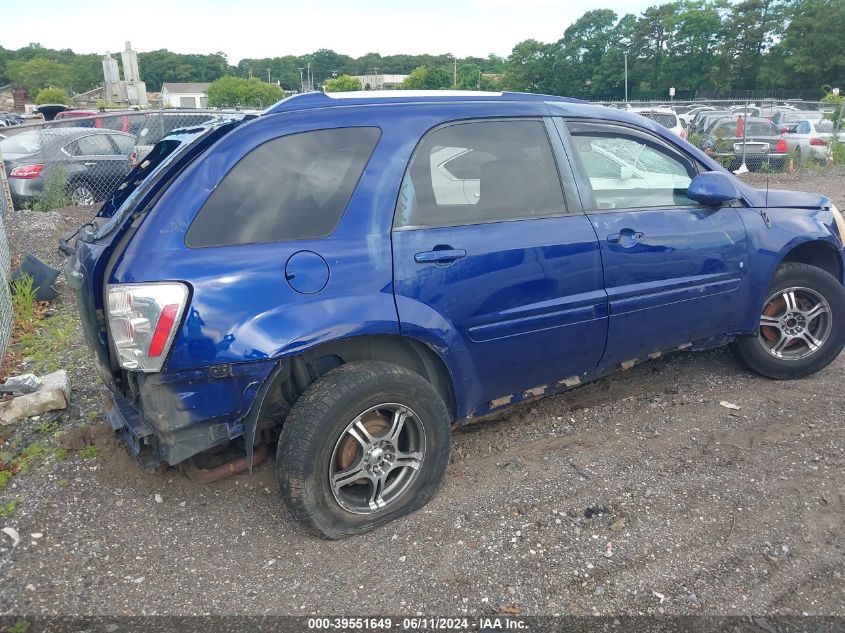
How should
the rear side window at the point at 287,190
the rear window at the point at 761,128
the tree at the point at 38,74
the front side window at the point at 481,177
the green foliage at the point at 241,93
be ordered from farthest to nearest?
the tree at the point at 38,74, the green foliage at the point at 241,93, the rear window at the point at 761,128, the front side window at the point at 481,177, the rear side window at the point at 287,190

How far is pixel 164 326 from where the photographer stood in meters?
2.76

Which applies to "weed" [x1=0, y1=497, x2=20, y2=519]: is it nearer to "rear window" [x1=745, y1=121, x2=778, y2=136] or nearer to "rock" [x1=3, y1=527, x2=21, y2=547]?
"rock" [x1=3, y1=527, x2=21, y2=547]

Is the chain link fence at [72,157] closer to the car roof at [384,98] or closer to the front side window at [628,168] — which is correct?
the car roof at [384,98]

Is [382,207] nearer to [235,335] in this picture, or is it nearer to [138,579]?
[235,335]

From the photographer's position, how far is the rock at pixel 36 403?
14.1 ft

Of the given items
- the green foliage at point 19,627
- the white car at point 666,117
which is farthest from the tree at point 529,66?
the green foliage at point 19,627

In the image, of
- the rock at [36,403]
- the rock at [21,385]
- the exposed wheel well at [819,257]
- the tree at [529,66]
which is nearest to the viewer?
the rock at [36,403]

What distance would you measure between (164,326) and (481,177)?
1.70 meters

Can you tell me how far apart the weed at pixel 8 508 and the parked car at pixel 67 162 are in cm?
925

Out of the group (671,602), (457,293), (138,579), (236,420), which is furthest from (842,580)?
(138,579)

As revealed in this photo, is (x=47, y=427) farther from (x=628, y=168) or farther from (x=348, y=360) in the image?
(x=628, y=168)

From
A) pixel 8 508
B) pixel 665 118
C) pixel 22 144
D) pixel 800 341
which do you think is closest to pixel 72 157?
pixel 22 144

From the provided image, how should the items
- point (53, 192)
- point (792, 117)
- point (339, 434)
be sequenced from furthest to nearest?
1. point (792, 117)
2. point (53, 192)
3. point (339, 434)

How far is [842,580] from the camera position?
284cm
